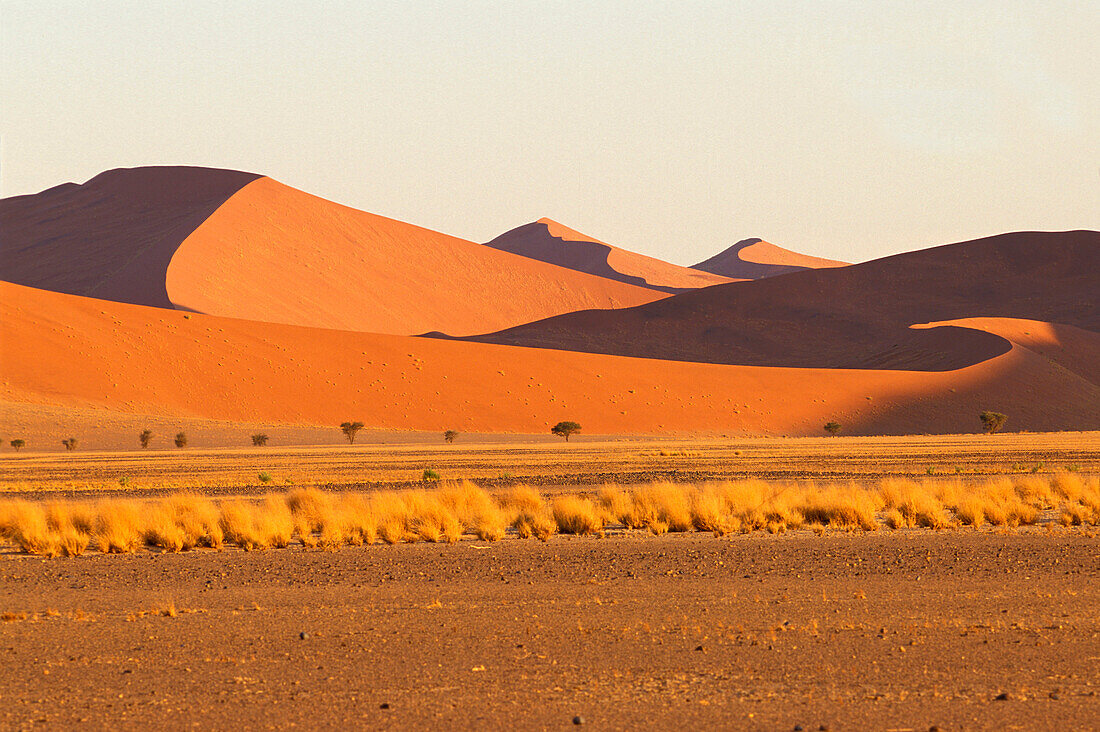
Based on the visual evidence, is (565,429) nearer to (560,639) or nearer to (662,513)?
(662,513)

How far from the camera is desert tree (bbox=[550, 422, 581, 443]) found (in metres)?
68.1

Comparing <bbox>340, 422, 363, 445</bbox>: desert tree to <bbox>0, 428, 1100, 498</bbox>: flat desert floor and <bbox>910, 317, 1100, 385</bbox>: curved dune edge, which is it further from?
<bbox>910, 317, 1100, 385</bbox>: curved dune edge

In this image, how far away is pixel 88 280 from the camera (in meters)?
140

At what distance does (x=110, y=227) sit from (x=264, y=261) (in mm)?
33987

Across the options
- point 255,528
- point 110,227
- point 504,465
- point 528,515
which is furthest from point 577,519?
point 110,227

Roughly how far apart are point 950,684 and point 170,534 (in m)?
12.0

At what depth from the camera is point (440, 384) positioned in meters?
79.8

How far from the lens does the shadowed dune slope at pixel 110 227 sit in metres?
134

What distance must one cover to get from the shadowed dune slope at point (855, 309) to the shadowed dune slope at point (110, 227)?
41.4 m

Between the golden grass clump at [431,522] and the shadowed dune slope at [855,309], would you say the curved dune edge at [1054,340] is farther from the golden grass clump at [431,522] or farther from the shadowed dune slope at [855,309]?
the golden grass clump at [431,522]

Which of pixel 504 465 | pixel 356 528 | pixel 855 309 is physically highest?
pixel 855 309

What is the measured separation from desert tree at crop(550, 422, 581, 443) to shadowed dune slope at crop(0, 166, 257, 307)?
6631 centimetres

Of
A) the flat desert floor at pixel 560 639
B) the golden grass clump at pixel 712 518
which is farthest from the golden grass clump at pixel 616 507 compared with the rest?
the flat desert floor at pixel 560 639

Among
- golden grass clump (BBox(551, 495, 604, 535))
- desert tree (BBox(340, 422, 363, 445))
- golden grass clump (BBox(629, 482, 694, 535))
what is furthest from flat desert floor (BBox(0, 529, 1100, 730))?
→ desert tree (BBox(340, 422, 363, 445))
